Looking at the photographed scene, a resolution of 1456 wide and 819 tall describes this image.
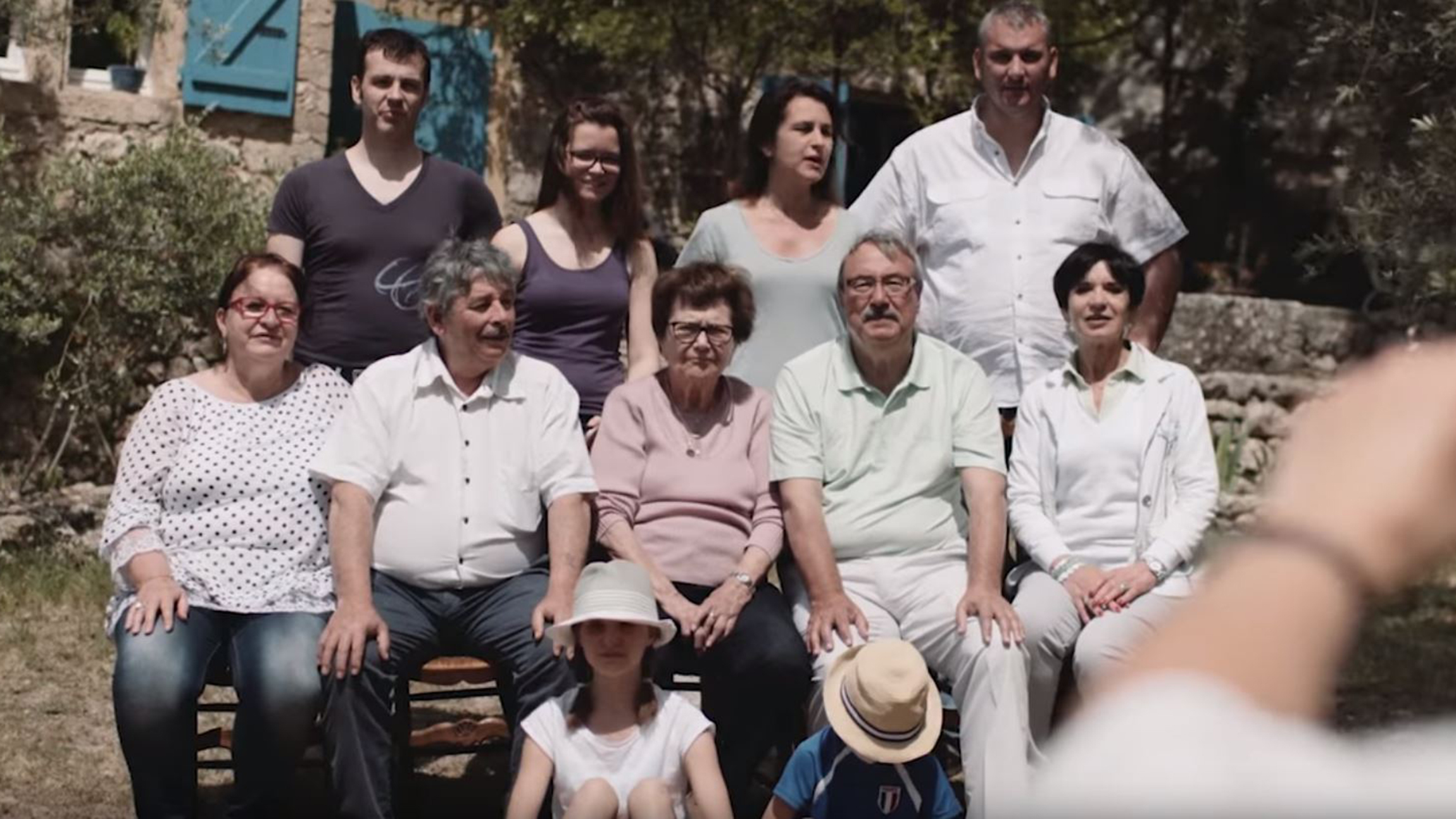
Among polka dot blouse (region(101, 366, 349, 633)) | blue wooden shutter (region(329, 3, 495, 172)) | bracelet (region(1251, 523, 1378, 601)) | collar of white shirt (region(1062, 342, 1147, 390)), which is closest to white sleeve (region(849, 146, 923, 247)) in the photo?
collar of white shirt (region(1062, 342, 1147, 390))

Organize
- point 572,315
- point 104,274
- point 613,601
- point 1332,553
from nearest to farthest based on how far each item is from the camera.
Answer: point 1332,553, point 613,601, point 572,315, point 104,274

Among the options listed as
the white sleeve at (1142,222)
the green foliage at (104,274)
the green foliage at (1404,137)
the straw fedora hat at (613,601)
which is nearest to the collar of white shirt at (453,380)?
the straw fedora hat at (613,601)

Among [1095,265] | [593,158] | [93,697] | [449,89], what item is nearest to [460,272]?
[593,158]

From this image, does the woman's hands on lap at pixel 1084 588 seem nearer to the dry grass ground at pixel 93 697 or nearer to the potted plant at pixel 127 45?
the dry grass ground at pixel 93 697

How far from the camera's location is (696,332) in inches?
196

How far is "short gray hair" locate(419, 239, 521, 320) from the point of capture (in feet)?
15.8

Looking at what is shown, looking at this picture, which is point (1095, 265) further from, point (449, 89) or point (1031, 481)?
point (449, 89)

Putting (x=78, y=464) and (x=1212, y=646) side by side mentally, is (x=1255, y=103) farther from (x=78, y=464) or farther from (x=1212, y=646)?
(x=1212, y=646)

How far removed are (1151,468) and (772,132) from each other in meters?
1.40

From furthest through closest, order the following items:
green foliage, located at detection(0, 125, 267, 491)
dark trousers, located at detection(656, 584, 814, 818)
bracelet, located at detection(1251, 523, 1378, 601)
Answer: green foliage, located at detection(0, 125, 267, 491) < dark trousers, located at detection(656, 584, 814, 818) < bracelet, located at detection(1251, 523, 1378, 601)

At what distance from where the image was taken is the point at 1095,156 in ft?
17.9

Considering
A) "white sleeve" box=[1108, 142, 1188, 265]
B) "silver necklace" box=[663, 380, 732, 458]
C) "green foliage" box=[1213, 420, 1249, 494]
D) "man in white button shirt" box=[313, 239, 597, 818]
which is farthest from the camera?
"green foliage" box=[1213, 420, 1249, 494]

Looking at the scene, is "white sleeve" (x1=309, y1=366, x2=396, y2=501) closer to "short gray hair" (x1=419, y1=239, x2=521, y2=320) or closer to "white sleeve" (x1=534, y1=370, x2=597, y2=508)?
"short gray hair" (x1=419, y1=239, x2=521, y2=320)

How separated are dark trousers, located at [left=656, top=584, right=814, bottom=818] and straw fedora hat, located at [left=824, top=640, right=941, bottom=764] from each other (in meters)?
0.24
